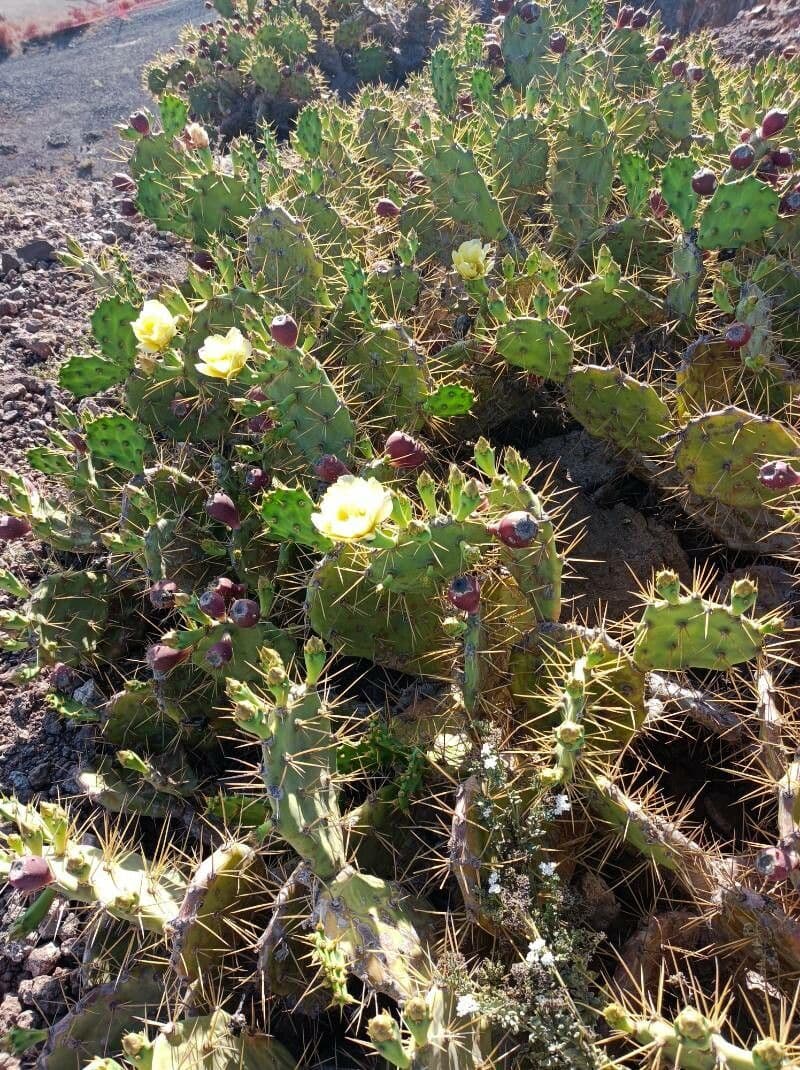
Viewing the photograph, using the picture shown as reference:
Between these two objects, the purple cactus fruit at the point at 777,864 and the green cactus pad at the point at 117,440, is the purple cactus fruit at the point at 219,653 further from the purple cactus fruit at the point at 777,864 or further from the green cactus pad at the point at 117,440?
the purple cactus fruit at the point at 777,864

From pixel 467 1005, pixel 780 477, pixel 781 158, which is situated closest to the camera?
pixel 467 1005

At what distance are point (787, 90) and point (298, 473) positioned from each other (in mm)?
3492

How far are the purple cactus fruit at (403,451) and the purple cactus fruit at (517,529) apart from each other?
0.52m

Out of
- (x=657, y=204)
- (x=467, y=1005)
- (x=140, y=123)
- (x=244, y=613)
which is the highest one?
(x=140, y=123)

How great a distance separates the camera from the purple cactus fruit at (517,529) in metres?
1.70

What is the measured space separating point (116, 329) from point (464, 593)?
6.06 feet

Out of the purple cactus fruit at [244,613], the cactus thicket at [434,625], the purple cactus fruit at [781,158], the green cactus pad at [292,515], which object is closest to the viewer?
the cactus thicket at [434,625]

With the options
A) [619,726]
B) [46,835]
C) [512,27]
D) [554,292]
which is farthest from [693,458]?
[512,27]

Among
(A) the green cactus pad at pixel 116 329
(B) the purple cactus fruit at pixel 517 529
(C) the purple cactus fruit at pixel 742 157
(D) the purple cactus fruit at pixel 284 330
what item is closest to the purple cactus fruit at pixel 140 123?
(A) the green cactus pad at pixel 116 329

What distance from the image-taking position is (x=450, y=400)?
8.25 feet

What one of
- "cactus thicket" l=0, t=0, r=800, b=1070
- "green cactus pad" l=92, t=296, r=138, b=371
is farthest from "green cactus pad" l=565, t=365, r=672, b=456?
"green cactus pad" l=92, t=296, r=138, b=371

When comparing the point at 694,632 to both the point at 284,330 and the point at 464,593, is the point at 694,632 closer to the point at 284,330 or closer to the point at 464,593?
the point at 464,593

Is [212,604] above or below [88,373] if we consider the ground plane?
below

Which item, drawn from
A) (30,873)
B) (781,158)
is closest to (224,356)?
(30,873)
